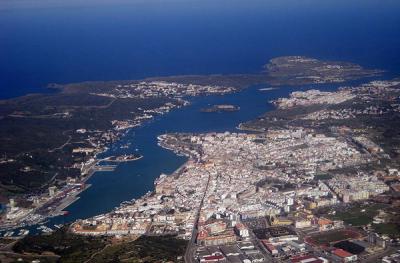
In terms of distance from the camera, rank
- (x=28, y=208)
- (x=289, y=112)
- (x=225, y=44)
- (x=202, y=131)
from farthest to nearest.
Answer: (x=225, y=44) < (x=289, y=112) < (x=202, y=131) < (x=28, y=208)

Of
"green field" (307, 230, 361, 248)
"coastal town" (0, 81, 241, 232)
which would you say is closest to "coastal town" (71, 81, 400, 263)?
"green field" (307, 230, 361, 248)

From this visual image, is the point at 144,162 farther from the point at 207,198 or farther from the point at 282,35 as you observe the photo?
the point at 282,35

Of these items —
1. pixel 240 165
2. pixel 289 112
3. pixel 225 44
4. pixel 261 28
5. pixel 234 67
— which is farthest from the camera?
pixel 261 28

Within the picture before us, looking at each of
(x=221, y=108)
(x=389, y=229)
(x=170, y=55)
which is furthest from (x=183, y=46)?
(x=389, y=229)

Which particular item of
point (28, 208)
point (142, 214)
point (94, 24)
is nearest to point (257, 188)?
point (142, 214)

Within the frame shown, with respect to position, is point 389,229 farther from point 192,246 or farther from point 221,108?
point 221,108

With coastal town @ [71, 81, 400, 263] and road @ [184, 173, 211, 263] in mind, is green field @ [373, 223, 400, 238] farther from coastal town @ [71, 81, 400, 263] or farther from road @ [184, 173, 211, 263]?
road @ [184, 173, 211, 263]

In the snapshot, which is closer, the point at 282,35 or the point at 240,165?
the point at 240,165
